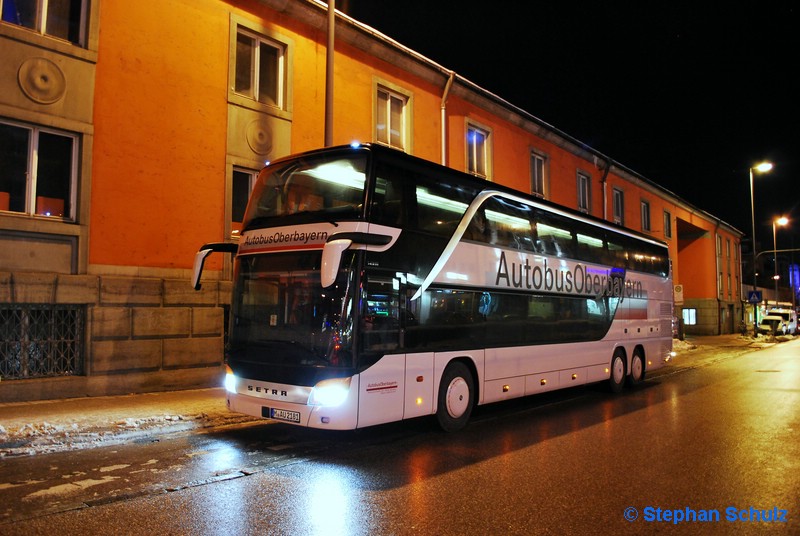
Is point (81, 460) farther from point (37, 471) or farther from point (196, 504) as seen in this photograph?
point (196, 504)

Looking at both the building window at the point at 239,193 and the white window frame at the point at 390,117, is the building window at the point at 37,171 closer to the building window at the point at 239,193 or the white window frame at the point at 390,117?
the building window at the point at 239,193

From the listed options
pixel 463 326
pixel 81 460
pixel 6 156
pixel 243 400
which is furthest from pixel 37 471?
pixel 6 156

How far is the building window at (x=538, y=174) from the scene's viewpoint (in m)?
23.5

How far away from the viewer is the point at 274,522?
470 cm

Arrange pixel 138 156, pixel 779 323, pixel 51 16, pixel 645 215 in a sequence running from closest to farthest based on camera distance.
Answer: pixel 51 16 → pixel 138 156 → pixel 645 215 → pixel 779 323

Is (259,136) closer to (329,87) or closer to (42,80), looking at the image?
(329,87)

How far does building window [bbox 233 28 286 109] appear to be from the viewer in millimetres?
13359

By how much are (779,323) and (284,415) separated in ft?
136

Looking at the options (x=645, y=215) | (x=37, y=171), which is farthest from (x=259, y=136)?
(x=645, y=215)

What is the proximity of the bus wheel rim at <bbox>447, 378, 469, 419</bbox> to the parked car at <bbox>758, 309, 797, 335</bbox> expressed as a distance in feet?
119

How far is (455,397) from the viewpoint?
8469mm

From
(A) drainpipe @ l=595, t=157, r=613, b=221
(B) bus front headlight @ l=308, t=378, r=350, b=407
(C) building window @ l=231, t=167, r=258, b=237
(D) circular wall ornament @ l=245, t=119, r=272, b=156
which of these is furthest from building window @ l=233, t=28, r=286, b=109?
(A) drainpipe @ l=595, t=157, r=613, b=221

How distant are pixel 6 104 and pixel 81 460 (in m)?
6.66

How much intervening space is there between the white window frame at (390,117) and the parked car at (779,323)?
31674mm
